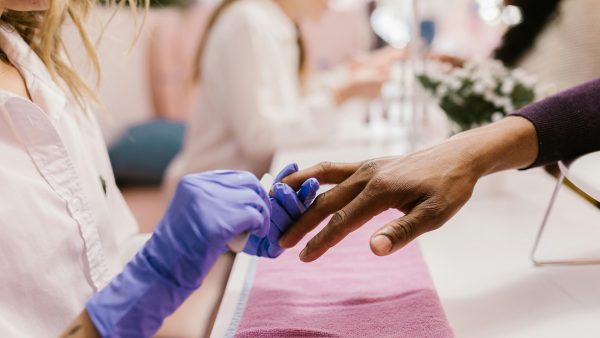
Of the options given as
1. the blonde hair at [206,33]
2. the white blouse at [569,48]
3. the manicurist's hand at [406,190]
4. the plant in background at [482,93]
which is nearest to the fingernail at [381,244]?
the manicurist's hand at [406,190]

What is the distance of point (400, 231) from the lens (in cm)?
67

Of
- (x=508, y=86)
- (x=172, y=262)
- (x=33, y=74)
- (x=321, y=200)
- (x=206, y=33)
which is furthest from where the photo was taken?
(x=206, y=33)

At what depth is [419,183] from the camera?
28.3 inches

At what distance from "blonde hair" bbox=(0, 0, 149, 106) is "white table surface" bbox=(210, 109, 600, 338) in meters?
0.47

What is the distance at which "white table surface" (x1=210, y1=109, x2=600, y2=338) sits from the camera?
0.76m

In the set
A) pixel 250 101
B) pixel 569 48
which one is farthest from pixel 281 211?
pixel 569 48

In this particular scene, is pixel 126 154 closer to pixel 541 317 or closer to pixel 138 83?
pixel 138 83

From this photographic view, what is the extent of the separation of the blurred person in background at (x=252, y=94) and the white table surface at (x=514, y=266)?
0.66 m

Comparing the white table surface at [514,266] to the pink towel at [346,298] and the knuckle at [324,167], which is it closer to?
the pink towel at [346,298]

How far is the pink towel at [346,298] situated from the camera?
71 cm

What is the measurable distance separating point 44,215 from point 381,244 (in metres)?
0.44

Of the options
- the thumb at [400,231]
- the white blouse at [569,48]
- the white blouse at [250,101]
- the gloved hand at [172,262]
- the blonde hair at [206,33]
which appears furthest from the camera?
the blonde hair at [206,33]

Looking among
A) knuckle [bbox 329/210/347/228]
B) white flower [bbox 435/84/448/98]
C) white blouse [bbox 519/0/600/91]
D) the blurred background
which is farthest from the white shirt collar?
white blouse [bbox 519/0/600/91]

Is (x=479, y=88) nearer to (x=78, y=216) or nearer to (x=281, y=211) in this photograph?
(x=281, y=211)
